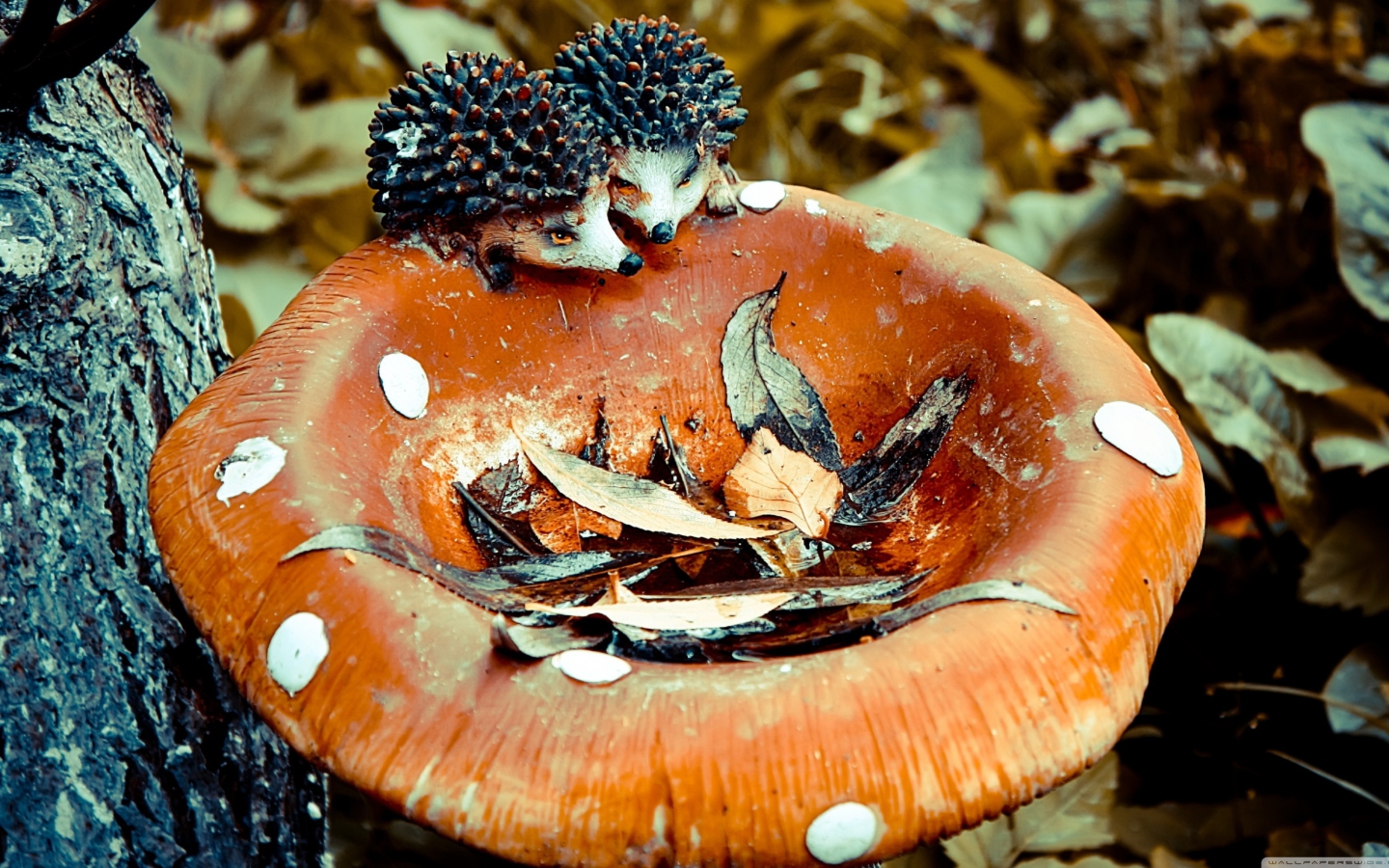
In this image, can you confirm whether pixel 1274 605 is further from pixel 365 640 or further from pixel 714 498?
pixel 365 640

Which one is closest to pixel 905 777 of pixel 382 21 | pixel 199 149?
pixel 199 149

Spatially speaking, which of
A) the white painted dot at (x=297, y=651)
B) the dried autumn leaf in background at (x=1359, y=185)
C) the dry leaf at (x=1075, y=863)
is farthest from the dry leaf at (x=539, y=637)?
the dried autumn leaf in background at (x=1359, y=185)

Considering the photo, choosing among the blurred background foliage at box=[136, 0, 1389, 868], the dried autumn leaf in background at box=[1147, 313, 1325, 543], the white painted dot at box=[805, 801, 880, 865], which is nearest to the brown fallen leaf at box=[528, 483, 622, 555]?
the white painted dot at box=[805, 801, 880, 865]

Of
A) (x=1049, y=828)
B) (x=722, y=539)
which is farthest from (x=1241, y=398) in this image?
(x=722, y=539)

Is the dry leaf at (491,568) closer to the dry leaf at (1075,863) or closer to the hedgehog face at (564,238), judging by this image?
the hedgehog face at (564,238)

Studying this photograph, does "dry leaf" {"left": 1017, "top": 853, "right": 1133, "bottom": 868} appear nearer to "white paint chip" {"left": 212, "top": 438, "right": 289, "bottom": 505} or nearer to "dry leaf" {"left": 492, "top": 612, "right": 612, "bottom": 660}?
"dry leaf" {"left": 492, "top": 612, "right": 612, "bottom": 660}

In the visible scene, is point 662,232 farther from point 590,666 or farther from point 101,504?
point 101,504
